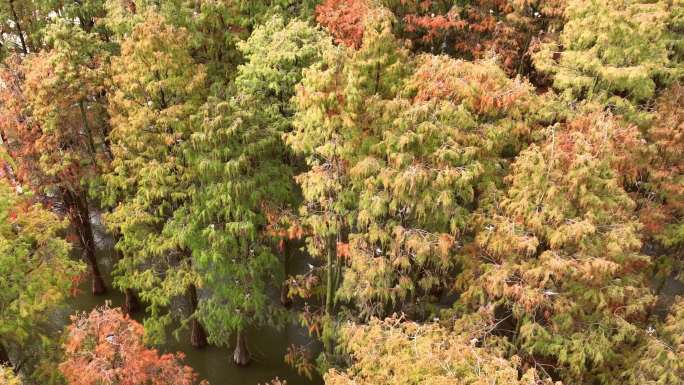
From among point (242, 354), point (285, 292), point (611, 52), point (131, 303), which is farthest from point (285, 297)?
point (611, 52)

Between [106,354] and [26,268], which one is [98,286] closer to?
[26,268]

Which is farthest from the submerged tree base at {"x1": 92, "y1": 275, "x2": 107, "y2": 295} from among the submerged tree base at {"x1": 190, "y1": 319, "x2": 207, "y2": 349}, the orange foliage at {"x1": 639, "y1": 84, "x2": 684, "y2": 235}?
the orange foliage at {"x1": 639, "y1": 84, "x2": 684, "y2": 235}

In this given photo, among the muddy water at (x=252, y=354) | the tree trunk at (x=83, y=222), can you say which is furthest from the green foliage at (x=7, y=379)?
the tree trunk at (x=83, y=222)

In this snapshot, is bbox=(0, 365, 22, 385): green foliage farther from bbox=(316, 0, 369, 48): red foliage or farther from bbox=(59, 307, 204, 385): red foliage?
bbox=(316, 0, 369, 48): red foliage

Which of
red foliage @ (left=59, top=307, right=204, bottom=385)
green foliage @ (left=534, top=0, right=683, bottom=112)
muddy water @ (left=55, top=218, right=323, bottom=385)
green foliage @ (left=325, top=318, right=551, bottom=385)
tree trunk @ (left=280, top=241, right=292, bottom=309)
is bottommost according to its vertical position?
muddy water @ (left=55, top=218, right=323, bottom=385)

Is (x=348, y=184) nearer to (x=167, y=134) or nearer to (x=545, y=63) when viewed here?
(x=167, y=134)
